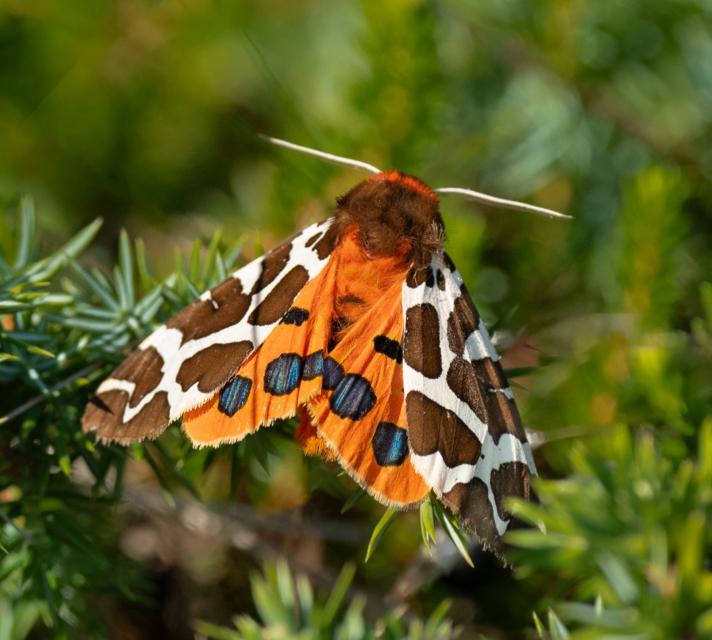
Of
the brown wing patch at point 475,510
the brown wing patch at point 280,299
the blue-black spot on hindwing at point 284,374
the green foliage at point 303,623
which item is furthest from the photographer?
the brown wing patch at point 280,299

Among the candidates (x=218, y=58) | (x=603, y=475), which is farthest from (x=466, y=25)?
(x=603, y=475)

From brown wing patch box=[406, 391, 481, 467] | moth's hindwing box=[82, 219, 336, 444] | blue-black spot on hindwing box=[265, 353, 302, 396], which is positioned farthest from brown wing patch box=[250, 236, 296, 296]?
brown wing patch box=[406, 391, 481, 467]

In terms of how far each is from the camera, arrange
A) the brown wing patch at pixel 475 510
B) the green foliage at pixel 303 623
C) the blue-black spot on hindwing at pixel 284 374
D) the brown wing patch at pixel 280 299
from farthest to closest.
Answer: the brown wing patch at pixel 280 299, the blue-black spot on hindwing at pixel 284 374, the brown wing patch at pixel 475 510, the green foliage at pixel 303 623

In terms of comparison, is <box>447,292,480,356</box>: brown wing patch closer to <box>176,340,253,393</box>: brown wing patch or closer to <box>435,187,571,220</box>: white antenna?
<box>435,187,571,220</box>: white antenna

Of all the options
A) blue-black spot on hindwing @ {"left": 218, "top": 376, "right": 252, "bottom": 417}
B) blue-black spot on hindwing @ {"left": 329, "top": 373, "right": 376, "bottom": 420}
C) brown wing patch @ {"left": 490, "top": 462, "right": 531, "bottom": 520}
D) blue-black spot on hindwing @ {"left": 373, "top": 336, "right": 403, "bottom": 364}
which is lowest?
brown wing patch @ {"left": 490, "top": 462, "right": 531, "bottom": 520}

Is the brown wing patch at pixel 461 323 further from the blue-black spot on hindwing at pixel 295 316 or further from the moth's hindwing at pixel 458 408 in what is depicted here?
the blue-black spot on hindwing at pixel 295 316

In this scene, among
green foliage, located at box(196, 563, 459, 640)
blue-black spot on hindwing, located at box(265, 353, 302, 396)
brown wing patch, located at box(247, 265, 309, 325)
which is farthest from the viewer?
brown wing patch, located at box(247, 265, 309, 325)

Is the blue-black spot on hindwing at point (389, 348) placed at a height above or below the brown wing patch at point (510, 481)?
above

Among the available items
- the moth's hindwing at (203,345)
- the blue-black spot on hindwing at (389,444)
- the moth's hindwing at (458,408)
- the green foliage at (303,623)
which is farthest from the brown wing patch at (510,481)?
the moth's hindwing at (203,345)
